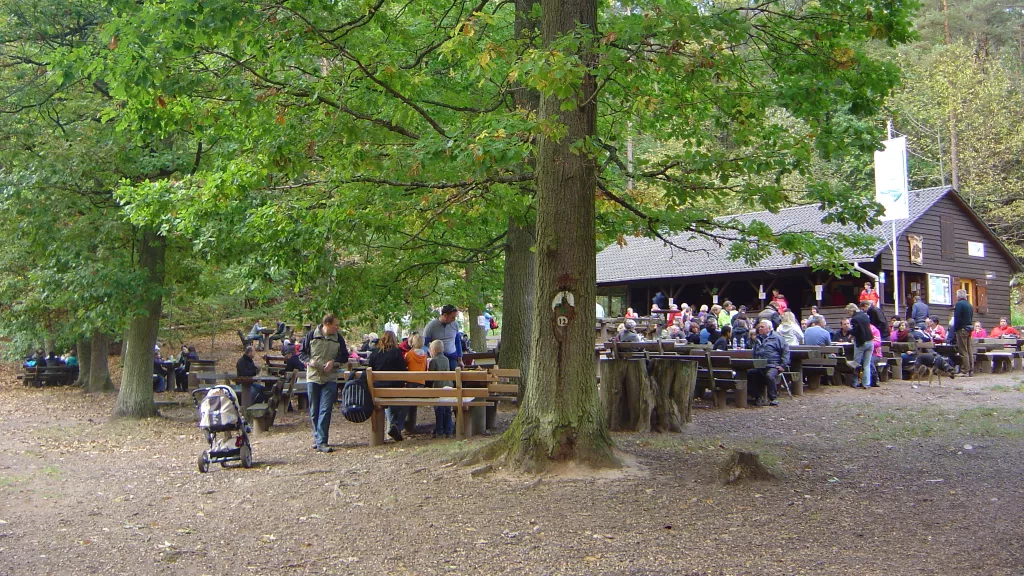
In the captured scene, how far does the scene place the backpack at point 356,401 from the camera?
1108 centimetres

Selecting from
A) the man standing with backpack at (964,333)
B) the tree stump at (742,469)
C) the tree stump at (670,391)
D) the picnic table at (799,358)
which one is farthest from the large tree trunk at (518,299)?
→ the man standing with backpack at (964,333)

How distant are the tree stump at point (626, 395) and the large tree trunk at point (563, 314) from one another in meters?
2.70

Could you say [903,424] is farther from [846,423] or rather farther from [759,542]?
[759,542]

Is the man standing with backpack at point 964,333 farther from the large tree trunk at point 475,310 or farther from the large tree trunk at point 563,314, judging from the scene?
the large tree trunk at point 563,314

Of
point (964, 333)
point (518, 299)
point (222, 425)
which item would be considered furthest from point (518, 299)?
point (964, 333)

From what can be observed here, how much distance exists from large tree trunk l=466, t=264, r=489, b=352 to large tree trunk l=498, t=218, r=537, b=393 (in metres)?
3.93

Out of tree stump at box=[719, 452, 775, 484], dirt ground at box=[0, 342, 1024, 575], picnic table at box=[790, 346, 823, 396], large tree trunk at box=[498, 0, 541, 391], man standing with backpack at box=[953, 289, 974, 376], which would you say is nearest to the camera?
dirt ground at box=[0, 342, 1024, 575]

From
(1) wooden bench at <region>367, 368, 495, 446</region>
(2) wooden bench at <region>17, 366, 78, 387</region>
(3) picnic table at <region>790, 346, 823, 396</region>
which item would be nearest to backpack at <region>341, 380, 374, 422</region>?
(1) wooden bench at <region>367, 368, 495, 446</region>

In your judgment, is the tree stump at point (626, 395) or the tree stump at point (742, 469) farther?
the tree stump at point (626, 395)

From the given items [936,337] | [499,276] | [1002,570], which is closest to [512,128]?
[1002,570]

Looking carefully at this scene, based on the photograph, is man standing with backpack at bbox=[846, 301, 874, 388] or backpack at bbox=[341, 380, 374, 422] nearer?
backpack at bbox=[341, 380, 374, 422]

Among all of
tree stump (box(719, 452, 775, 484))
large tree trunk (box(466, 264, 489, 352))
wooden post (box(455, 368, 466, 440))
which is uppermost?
large tree trunk (box(466, 264, 489, 352))

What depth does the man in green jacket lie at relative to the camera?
11.3 meters

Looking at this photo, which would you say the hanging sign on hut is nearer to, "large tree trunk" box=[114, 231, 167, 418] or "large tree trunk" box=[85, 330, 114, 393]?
"large tree trunk" box=[114, 231, 167, 418]
